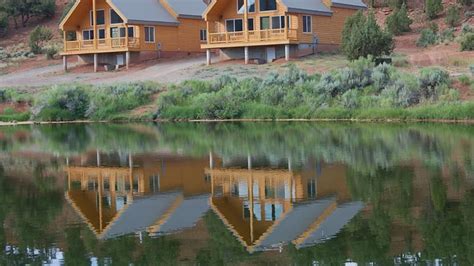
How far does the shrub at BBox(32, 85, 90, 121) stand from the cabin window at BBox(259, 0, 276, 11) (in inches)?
542

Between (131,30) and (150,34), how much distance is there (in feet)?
4.13

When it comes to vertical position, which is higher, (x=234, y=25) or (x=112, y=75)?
(x=234, y=25)

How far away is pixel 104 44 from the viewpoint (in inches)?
2606

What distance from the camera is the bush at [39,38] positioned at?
3132 inches

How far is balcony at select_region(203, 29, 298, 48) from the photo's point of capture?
58938 mm

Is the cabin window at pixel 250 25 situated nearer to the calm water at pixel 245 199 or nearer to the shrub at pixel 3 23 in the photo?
the calm water at pixel 245 199

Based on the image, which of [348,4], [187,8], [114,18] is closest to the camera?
[348,4]

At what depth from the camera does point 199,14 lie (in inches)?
2739

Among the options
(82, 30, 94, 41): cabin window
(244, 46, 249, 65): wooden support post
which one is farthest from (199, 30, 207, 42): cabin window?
(244, 46, 249, 65): wooden support post

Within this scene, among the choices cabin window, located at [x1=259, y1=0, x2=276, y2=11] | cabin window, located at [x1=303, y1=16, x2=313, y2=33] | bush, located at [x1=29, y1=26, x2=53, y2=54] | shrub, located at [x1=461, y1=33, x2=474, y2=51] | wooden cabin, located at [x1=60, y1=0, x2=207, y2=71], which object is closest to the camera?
shrub, located at [x1=461, y1=33, x2=474, y2=51]

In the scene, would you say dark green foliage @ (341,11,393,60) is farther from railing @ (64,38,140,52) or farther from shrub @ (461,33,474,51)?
railing @ (64,38,140,52)

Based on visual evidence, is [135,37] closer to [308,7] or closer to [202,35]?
[202,35]

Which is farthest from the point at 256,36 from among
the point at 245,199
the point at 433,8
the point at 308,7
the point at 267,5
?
the point at 245,199

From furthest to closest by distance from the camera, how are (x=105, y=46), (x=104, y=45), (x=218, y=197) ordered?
(x=104, y=45), (x=105, y=46), (x=218, y=197)
